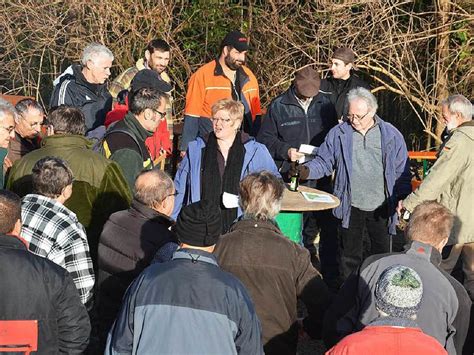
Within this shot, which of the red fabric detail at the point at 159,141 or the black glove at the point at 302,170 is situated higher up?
the red fabric detail at the point at 159,141

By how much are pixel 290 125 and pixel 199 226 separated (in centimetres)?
400

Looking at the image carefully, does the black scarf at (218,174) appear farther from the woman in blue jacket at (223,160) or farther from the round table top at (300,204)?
the round table top at (300,204)

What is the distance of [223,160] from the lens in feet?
20.0

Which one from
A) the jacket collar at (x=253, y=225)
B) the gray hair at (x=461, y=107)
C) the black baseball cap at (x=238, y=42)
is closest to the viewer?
the jacket collar at (x=253, y=225)

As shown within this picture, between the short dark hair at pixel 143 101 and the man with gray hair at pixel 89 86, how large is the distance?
1.62m

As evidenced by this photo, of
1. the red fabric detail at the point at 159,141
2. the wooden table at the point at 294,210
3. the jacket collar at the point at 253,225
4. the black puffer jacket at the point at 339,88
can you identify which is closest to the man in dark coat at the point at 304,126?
the black puffer jacket at the point at 339,88

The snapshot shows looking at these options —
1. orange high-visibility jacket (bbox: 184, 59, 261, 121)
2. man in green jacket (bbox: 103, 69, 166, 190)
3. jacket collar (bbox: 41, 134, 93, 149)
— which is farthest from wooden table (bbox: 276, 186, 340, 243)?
orange high-visibility jacket (bbox: 184, 59, 261, 121)

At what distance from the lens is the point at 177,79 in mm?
11812

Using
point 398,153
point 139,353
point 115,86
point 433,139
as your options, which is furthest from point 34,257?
point 433,139

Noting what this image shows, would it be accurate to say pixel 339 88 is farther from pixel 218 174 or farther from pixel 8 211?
pixel 8 211

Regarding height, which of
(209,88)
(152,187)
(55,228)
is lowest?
(55,228)

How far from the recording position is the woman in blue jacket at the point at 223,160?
6.02m

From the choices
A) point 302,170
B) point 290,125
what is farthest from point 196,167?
point 290,125

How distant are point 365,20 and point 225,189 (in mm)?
5544
